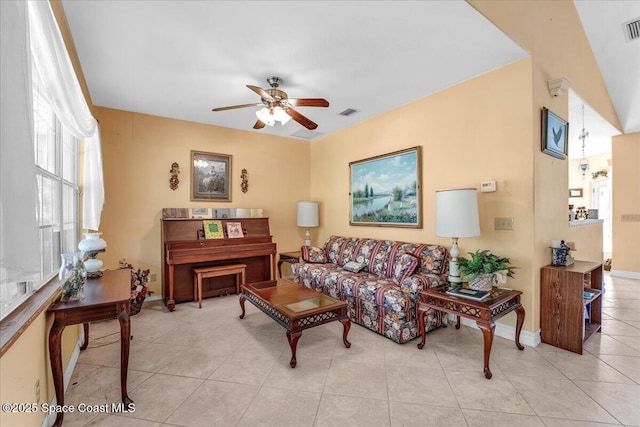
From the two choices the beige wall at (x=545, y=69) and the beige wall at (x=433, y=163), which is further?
the beige wall at (x=433, y=163)

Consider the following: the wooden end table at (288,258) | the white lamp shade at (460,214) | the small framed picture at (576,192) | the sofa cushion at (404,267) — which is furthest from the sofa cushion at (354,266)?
the small framed picture at (576,192)

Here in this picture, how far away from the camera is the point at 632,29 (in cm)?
336

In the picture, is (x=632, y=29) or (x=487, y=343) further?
(x=632, y=29)

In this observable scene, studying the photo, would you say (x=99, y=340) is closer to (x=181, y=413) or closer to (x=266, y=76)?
(x=181, y=413)

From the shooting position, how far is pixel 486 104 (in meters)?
2.92

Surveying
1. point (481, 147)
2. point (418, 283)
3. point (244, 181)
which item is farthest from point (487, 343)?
point (244, 181)

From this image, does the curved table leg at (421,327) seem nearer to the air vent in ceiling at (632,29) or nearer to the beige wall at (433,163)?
the beige wall at (433,163)

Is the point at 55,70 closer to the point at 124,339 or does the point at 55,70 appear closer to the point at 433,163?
the point at 124,339

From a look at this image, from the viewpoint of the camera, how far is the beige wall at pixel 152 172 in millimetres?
3857

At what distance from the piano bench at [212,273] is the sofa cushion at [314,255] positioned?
3.03 feet

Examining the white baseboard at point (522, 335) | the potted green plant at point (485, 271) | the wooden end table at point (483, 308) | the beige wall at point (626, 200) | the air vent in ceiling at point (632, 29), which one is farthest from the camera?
the beige wall at point (626, 200)

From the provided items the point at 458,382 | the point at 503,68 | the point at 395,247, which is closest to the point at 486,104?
the point at 503,68

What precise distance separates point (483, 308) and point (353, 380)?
44.2 inches

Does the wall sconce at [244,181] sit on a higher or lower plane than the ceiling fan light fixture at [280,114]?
lower
